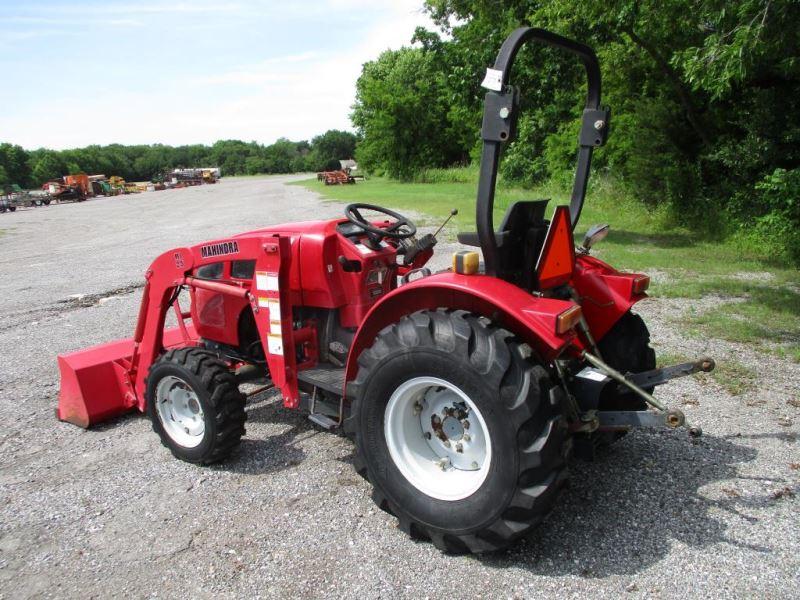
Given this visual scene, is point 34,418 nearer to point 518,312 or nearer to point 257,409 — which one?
point 257,409

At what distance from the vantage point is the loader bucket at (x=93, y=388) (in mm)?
4160

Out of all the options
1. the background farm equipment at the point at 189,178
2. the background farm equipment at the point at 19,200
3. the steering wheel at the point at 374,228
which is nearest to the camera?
the steering wheel at the point at 374,228

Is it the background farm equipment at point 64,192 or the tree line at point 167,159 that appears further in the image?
the tree line at point 167,159

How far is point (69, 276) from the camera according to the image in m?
10.6

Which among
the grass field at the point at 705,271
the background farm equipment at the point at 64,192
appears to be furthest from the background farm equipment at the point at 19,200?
the grass field at the point at 705,271

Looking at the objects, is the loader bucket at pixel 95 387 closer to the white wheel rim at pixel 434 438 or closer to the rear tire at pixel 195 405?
the rear tire at pixel 195 405

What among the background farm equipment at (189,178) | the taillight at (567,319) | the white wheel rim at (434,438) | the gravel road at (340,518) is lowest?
the background farm equipment at (189,178)

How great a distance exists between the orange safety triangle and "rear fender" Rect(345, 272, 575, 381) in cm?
14

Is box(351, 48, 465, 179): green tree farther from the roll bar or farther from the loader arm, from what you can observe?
the roll bar

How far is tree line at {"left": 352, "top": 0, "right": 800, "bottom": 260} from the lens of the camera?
6590mm

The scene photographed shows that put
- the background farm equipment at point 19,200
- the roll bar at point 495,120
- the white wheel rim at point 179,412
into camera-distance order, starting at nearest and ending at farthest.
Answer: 1. the roll bar at point 495,120
2. the white wheel rim at point 179,412
3. the background farm equipment at point 19,200

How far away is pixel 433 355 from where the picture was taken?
100 inches

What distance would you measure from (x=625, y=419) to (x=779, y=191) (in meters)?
8.28

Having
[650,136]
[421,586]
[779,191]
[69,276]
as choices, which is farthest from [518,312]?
[650,136]
